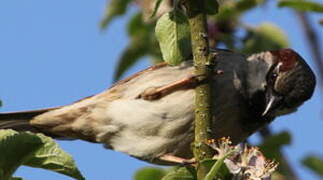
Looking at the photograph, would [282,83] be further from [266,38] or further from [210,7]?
[210,7]

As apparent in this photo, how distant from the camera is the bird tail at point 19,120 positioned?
589 centimetres

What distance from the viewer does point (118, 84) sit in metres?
5.97

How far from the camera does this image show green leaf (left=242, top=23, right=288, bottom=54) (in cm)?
663

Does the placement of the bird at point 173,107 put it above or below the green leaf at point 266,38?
below

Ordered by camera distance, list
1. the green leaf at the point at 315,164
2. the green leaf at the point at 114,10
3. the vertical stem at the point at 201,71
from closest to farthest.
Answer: the vertical stem at the point at 201,71 → the green leaf at the point at 315,164 → the green leaf at the point at 114,10

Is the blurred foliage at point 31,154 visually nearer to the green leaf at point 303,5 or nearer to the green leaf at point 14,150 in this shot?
the green leaf at point 14,150

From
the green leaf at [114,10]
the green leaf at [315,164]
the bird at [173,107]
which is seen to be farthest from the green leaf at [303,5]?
the green leaf at [114,10]

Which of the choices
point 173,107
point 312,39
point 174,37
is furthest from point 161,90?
point 174,37

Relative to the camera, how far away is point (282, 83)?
5.91 m

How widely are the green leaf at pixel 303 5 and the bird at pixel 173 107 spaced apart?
2.91 ft

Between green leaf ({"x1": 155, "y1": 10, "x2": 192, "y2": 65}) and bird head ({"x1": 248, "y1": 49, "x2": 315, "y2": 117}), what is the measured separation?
2247mm

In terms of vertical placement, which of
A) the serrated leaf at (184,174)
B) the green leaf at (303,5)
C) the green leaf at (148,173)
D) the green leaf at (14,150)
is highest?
the green leaf at (303,5)

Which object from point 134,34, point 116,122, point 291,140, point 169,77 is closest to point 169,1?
point 169,77

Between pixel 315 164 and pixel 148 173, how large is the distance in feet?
6.31
